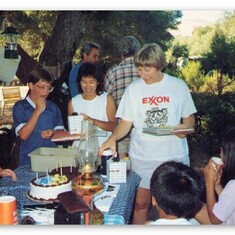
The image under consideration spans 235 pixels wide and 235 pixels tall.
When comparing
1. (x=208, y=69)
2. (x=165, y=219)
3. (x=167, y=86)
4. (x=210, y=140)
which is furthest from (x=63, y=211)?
(x=208, y=69)

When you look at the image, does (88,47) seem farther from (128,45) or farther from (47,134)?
(47,134)

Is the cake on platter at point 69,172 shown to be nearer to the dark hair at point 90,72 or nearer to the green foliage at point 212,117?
the dark hair at point 90,72

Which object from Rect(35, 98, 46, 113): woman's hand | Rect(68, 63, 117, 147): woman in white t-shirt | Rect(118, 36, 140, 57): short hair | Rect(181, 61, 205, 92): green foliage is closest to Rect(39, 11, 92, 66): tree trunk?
Rect(118, 36, 140, 57): short hair

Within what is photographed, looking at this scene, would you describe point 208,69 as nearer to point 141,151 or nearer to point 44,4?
point 141,151

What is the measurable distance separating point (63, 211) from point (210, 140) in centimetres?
106

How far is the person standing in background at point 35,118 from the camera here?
6.96 feet

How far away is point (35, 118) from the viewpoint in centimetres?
212

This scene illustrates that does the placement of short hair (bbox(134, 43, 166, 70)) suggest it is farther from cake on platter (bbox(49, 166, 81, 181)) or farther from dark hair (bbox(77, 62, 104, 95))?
cake on platter (bbox(49, 166, 81, 181))

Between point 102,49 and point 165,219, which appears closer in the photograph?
point 165,219

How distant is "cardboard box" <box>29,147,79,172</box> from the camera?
1.85m

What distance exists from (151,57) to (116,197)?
2.37 ft

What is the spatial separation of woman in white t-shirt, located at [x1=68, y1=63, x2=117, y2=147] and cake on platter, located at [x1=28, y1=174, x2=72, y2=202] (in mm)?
668

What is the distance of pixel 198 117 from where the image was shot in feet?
7.23
